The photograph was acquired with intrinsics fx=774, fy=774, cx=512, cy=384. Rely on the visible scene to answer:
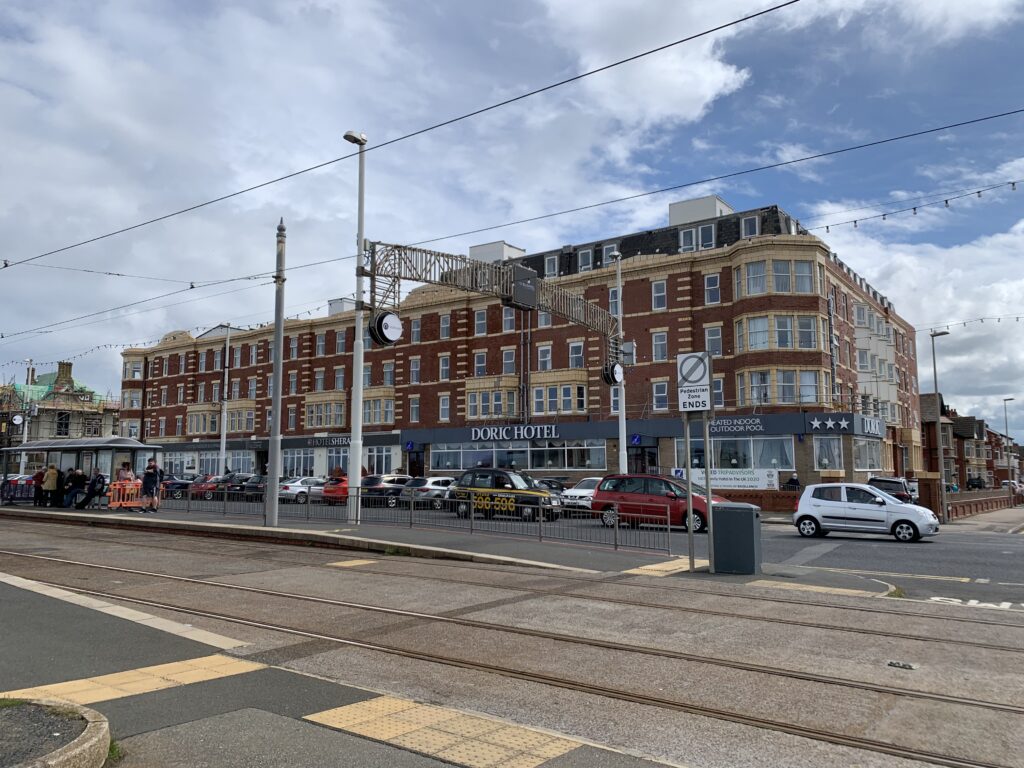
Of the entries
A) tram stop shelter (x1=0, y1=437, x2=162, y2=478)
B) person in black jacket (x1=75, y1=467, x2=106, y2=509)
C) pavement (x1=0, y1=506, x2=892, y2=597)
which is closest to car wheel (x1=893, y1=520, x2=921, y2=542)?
pavement (x1=0, y1=506, x2=892, y2=597)

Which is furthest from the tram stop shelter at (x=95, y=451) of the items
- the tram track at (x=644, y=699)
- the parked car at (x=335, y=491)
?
the tram track at (x=644, y=699)

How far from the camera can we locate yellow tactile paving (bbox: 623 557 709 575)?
13.1 m

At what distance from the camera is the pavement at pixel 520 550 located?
1253 centimetres

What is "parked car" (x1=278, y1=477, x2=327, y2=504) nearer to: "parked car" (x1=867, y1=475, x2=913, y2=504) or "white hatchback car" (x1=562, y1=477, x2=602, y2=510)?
"white hatchback car" (x1=562, y1=477, x2=602, y2=510)

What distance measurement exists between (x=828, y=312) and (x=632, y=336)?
1056 cm

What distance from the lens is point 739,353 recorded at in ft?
131

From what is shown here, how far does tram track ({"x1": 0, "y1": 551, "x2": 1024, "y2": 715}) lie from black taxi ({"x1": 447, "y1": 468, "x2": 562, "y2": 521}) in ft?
25.7

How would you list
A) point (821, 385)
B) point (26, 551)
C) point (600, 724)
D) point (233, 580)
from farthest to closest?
1. point (821, 385)
2. point (26, 551)
3. point (233, 580)
4. point (600, 724)

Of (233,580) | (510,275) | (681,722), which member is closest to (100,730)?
(681,722)

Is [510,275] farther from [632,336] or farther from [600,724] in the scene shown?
[632,336]

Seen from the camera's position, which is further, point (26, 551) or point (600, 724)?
point (26, 551)

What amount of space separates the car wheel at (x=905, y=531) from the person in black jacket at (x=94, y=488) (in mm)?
25683

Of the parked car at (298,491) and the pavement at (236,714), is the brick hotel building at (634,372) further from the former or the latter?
the pavement at (236,714)

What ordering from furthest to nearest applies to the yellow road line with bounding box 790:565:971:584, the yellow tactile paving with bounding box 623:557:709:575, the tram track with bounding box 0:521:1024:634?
the yellow road line with bounding box 790:565:971:584 < the yellow tactile paving with bounding box 623:557:709:575 < the tram track with bounding box 0:521:1024:634
